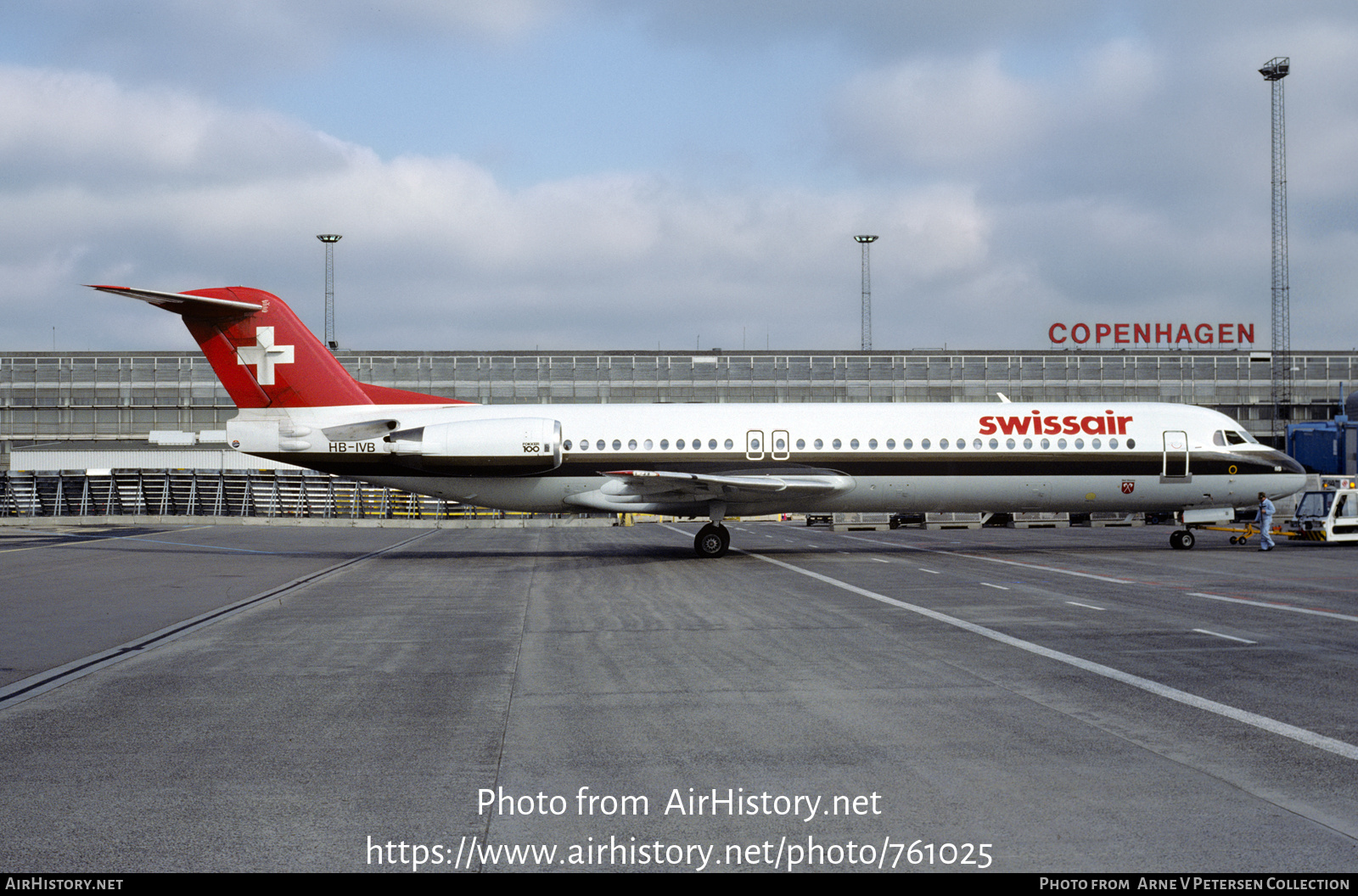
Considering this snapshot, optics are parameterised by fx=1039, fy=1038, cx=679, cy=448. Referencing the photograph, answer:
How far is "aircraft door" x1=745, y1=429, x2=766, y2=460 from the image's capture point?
25.0 m

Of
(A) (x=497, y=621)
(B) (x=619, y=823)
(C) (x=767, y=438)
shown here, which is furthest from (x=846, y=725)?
(C) (x=767, y=438)

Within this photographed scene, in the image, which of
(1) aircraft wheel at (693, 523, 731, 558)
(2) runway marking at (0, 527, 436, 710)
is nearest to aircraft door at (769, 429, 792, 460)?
(1) aircraft wheel at (693, 523, 731, 558)

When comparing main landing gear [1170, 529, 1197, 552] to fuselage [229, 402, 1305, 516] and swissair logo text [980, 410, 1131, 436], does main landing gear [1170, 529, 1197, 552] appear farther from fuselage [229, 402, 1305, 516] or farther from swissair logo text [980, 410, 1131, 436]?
swissair logo text [980, 410, 1131, 436]

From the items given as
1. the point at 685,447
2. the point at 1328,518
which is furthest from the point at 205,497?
the point at 1328,518

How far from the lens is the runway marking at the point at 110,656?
9164mm

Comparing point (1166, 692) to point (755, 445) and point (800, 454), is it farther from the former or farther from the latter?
point (755, 445)

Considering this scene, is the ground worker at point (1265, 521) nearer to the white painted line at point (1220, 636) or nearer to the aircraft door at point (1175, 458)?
the aircraft door at point (1175, 458)

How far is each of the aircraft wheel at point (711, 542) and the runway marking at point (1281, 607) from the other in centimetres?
1096

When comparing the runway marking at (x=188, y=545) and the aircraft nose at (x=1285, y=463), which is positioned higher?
the aircraft nose at (x=1285, y=463)

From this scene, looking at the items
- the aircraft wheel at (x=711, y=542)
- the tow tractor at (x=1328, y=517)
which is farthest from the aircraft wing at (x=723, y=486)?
the tow tractor at (x=1328, y=517)

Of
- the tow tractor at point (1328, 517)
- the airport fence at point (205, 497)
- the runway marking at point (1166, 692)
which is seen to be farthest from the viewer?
the airport fence at point (205, 497)

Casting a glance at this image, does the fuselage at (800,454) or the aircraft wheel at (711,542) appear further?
the aircraft wheel at (711,542)

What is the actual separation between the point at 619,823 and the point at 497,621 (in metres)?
8.81

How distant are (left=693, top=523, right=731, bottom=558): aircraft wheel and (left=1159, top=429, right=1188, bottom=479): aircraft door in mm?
10983
